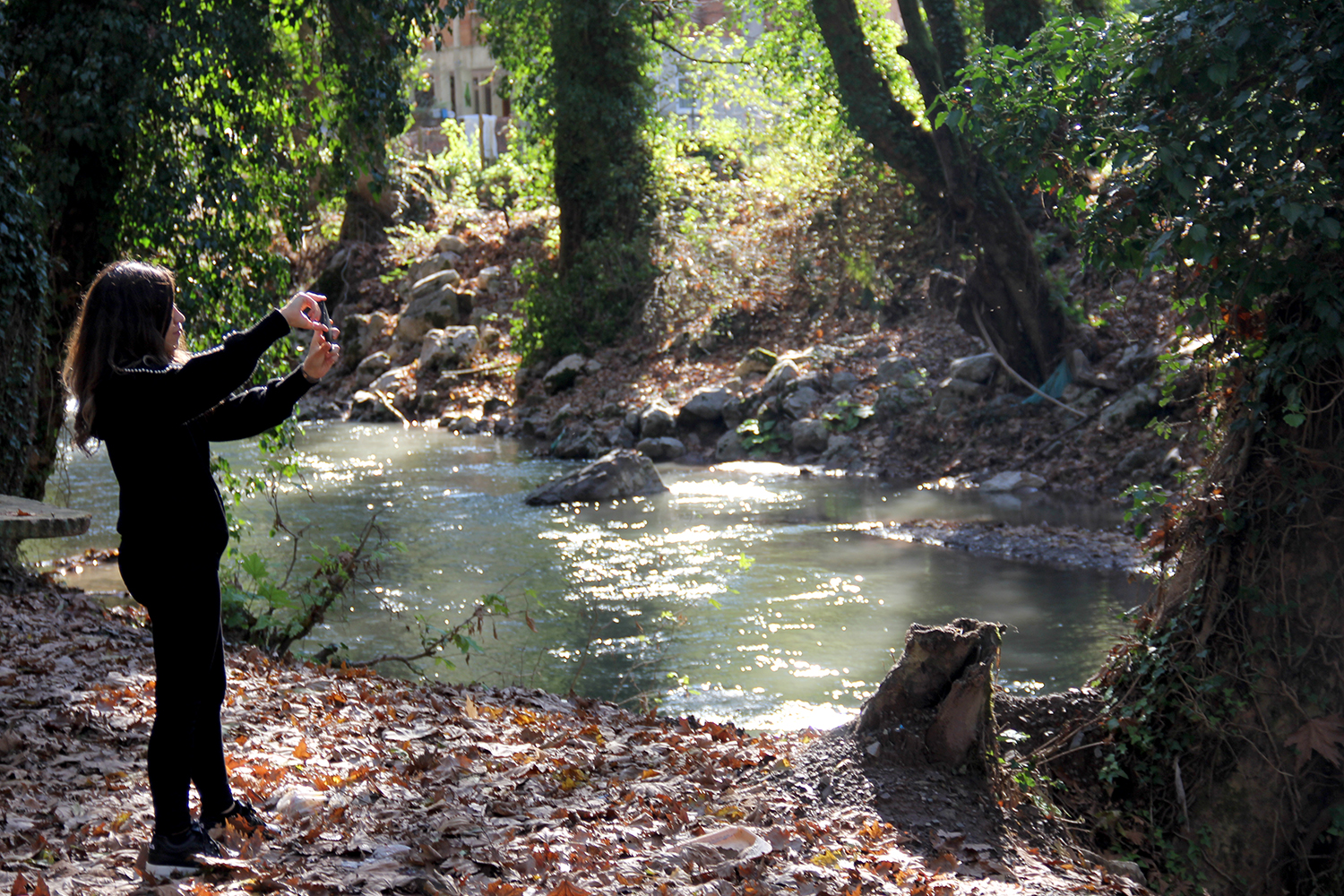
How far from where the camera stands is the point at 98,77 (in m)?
7.26

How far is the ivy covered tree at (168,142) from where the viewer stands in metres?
7.27

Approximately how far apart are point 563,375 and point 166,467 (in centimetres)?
1826

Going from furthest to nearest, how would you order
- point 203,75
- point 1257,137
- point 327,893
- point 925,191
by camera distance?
point 925,191 < point 203,75 < point 1257,137 < point 327,893

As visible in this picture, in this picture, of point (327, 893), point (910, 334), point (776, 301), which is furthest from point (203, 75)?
point (776, 301)

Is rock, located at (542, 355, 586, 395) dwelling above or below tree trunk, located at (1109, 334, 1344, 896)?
above

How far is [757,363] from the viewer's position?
19766mm

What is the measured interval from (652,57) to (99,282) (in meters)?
21.2

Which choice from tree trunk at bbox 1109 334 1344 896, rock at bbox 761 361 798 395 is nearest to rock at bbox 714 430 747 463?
rock at bbox 761 361 798 395

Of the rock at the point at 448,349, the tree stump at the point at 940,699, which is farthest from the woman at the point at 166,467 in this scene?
the rock at the point at 448,349

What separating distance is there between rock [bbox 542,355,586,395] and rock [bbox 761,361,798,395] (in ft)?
15.2

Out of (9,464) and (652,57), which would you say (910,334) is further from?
(9,464)

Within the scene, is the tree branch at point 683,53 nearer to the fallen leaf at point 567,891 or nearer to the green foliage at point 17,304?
the green foliage at point 17,304

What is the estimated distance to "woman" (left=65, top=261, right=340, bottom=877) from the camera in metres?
3.46

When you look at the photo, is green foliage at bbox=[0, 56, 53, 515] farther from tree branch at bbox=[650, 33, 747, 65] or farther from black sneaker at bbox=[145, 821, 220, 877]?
tree branch at bbox=[650, 33, 747, 65]
